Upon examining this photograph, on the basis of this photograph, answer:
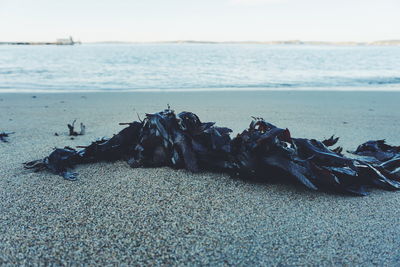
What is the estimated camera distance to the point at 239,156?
5.82ft

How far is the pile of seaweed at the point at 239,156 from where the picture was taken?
66.1 inches

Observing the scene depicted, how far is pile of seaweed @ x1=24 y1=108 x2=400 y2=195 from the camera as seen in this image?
1678 millimetres

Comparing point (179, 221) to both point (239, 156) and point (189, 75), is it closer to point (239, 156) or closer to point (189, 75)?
point (239, 156)

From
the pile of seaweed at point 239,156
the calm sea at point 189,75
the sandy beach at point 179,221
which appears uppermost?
the pile of seaweed at point 239,156

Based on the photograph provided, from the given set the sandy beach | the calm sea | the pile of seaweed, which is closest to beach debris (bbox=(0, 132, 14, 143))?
the sandy beach

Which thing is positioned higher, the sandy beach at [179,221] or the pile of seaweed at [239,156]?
the pile of seaweed at [239,156]

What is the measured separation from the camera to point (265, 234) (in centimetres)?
126

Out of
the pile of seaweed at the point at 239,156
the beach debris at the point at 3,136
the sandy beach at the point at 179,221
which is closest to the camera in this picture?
the sandy beach at the point at 179,221

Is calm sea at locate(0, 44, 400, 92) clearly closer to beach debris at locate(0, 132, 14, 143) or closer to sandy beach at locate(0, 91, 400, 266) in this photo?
beach debris at locate(0, 132, 14, 143)

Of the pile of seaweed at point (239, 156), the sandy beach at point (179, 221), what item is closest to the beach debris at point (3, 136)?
the sandy beach at point (179, 221)

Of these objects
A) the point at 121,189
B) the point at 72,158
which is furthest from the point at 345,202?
the point at 72,158

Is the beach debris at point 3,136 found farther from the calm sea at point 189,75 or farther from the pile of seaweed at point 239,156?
the calm sea at point 189,75

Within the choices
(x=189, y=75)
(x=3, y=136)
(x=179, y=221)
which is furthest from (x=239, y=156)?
(x=189, y=75)

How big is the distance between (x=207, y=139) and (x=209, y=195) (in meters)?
0.45
